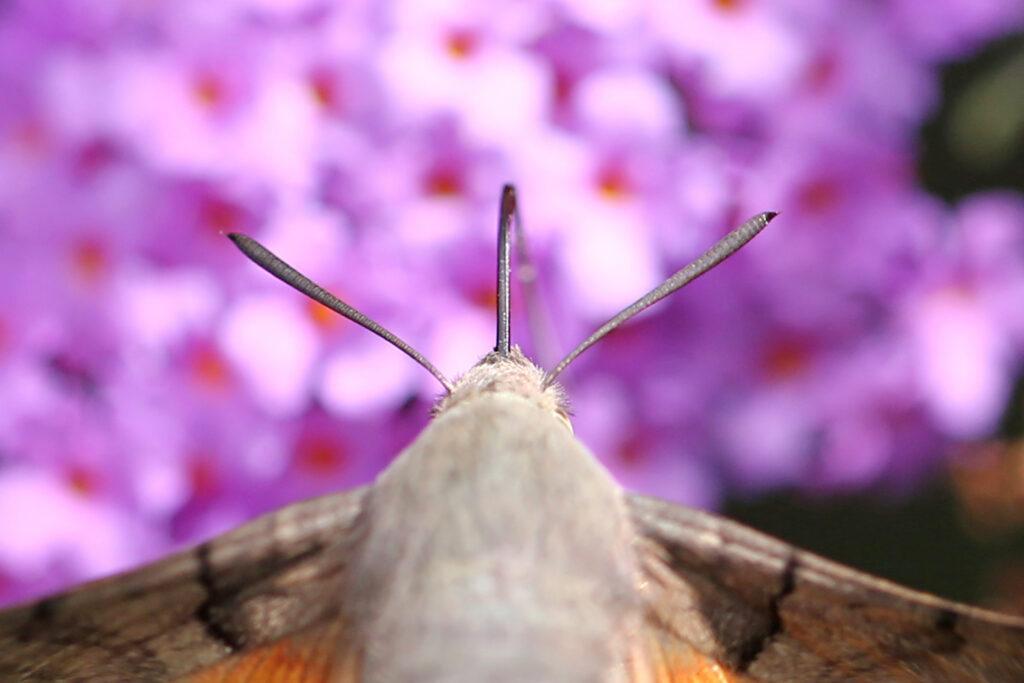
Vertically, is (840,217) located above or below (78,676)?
above

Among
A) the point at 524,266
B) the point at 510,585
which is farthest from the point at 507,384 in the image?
the point at 524,266

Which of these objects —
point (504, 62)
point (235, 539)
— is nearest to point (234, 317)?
point (504, 62)

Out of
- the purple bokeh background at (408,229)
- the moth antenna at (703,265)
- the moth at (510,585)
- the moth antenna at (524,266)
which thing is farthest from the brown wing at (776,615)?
the purple bokeh background at (408,229)

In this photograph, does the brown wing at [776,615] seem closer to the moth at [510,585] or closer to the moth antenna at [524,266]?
the moth at [510,585]

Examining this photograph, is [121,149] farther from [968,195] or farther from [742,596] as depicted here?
[968,195]

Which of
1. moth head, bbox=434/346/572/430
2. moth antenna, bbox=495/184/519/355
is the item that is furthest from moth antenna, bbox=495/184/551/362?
moth head, bbox=434/346/572/430

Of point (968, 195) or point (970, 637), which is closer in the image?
point (970, 637)
